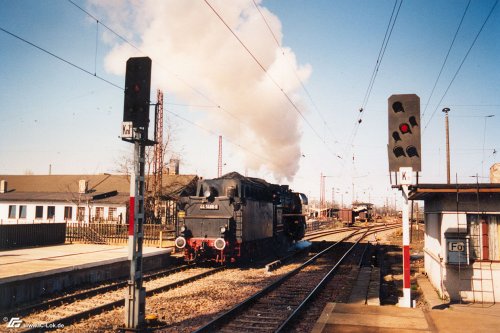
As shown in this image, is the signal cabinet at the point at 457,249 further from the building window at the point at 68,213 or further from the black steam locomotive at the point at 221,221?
the building window at the point at 68,213

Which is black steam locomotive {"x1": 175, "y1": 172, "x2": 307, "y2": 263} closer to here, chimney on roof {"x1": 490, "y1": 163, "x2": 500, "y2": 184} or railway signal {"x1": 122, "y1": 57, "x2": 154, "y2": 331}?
railway signal {"x1": 122, "y1": 57, "x2": 154, "y2": 331}

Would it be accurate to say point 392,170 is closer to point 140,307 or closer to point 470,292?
point 470,292

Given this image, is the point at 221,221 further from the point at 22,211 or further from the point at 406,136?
the point at 22,211

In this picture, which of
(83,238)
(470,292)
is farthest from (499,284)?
(83,238)

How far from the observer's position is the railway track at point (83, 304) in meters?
8.37

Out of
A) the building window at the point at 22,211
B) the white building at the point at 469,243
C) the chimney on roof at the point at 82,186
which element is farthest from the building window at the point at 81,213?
the white building at the point at 469,243

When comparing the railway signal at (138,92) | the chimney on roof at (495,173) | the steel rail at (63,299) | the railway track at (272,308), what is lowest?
the railway track at (272,308)

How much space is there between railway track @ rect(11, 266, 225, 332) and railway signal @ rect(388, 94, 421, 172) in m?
7.22

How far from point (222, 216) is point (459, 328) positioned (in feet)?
35.0

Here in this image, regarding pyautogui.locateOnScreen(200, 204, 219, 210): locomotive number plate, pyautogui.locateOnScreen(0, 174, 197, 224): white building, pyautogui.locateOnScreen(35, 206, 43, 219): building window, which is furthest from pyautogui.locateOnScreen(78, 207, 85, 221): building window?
pyautogui.locateOnScreen(200, 204, 219, 210): locomotive number plate

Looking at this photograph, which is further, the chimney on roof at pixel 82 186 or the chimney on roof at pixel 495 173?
the chimney on roof at pixel 82 186

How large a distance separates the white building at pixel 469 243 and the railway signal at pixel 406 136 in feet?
6.02

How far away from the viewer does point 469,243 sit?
390 inches

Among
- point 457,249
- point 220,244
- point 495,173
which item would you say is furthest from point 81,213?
point 457,249
